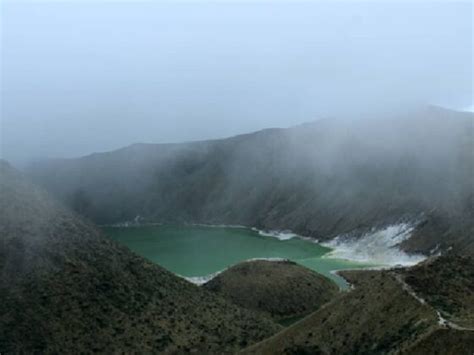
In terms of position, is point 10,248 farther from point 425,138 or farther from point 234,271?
point 425,138

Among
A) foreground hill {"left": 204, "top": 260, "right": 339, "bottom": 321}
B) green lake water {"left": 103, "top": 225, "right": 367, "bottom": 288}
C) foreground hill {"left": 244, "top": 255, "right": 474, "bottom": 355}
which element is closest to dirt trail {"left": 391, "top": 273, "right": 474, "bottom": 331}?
foreground hill {"left": 244, "top": 255, "right": 474, "bottom": 355}

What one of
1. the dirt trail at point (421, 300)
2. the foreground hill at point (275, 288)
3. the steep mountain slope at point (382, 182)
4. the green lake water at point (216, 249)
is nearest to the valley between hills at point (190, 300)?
the dirt trail at point (421, 300)

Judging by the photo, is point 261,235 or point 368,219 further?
point 261,235

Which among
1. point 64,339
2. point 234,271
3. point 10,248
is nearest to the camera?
point 64,339

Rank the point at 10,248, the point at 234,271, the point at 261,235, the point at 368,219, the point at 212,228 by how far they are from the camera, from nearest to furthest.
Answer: the point at 10,248
the point at 234,271
the point at 368,219
the point at 261,235
the point at 212,228

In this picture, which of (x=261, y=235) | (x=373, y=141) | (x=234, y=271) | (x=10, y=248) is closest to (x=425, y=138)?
(x=373, y=141)

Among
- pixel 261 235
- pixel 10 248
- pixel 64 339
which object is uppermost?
pixel 10 248

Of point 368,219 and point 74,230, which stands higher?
point 74,230

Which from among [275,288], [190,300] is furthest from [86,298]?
[275,288]
